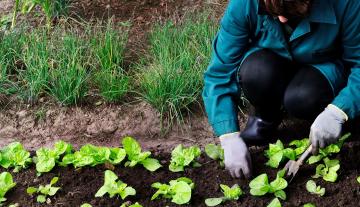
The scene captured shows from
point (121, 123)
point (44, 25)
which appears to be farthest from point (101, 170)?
point (44, 25)

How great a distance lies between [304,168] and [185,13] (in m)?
1.49

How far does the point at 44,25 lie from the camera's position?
4.09 meters

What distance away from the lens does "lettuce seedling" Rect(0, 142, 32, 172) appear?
3025 millimetres

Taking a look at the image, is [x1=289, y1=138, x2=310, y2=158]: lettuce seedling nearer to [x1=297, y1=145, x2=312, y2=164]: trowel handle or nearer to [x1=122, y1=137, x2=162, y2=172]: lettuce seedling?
[x1=297, y1=145, x2=312, y2=164]: trowel handle

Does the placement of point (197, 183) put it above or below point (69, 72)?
below

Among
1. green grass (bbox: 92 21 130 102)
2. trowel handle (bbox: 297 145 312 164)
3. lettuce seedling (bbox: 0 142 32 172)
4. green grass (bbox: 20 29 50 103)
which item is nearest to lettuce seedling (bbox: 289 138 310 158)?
trowel handle (bbox: 297 145 312 164)

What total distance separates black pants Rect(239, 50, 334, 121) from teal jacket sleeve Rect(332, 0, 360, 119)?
0.55 feet

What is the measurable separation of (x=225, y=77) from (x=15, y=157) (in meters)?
1.04

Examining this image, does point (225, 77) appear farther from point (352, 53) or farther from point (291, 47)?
point (352, 53)

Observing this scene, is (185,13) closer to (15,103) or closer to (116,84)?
(116,84)

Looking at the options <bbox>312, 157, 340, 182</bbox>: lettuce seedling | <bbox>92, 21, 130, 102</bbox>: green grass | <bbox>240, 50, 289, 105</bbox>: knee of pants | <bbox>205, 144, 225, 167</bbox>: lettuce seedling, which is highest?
<bbox>240, 50, 289, 105</bbox>: knee of pants

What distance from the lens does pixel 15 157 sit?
3039mm

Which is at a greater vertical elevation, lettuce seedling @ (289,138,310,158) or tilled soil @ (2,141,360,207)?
lettuce seedling @ (289,138,310,158)

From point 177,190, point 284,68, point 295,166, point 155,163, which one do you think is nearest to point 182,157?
point 155,163
